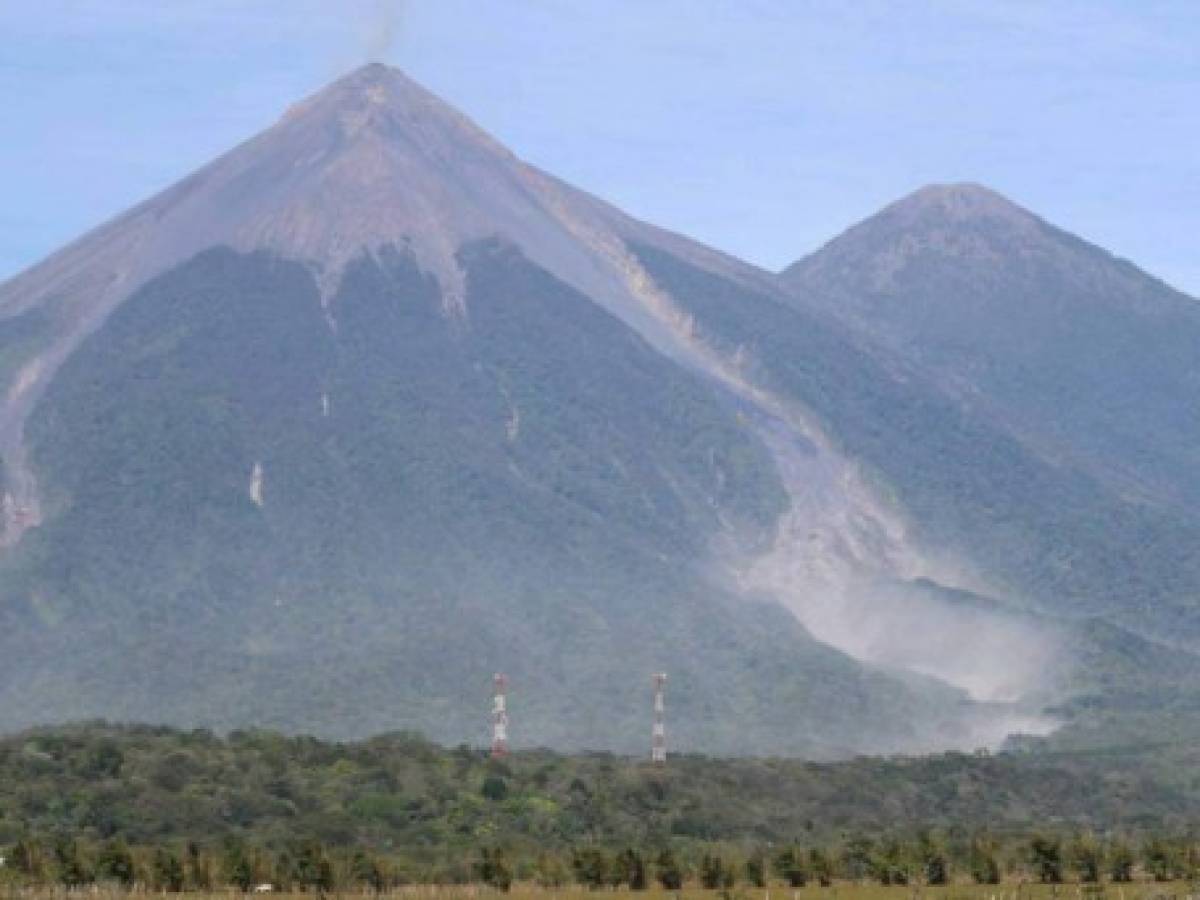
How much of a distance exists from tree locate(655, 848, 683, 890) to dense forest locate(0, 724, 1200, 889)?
0.08 metres

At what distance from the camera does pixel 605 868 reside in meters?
90.4

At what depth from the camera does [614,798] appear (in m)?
140

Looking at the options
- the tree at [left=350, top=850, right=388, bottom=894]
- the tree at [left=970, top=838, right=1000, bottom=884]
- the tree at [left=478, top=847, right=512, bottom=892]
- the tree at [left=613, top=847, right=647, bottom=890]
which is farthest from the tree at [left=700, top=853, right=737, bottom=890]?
the tree at [left=350, top=850, right=388, bottom=894]

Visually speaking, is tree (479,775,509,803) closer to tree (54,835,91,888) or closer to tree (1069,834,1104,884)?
tree (54,835,91,888)

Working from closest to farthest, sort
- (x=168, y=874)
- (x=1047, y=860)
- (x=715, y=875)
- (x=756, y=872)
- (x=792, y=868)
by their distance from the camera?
(x=168, y=874) → (x=715, y=875) → (x=756, y=872) → (x=1047, y=860) → (x=792, y=868)

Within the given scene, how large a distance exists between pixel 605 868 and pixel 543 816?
1614 inches

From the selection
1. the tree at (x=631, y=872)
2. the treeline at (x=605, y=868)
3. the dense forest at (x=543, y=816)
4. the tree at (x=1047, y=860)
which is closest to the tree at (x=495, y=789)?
the dense forest at (x=543, y=816)

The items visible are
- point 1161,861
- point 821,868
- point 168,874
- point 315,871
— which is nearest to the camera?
point 168,874

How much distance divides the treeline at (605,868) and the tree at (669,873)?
0.13 feet

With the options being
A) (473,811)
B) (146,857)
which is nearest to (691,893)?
(146,857)

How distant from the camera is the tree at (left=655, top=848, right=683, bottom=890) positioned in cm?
8925

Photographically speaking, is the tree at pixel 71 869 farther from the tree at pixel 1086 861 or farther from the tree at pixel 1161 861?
the tree at pixel 1161 861

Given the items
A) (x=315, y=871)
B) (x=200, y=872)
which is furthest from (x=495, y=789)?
(x=200, y=872)

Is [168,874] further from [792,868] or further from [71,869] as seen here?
[792,868]
